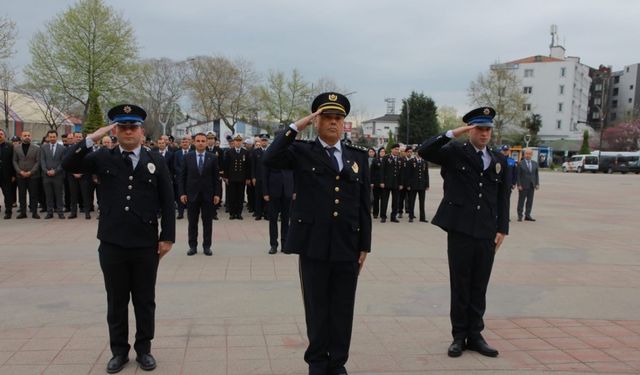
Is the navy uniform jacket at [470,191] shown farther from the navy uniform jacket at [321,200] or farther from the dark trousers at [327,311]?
the dark trousers at [327,311]

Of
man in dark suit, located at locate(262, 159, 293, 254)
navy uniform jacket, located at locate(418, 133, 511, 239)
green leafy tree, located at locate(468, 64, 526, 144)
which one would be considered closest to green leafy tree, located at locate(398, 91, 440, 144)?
green leafy tree, located at locate(468, 64, 526, 144)

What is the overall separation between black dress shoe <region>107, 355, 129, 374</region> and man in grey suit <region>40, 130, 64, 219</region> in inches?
358

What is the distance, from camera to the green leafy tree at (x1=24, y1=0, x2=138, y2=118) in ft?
107

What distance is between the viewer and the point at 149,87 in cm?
5566

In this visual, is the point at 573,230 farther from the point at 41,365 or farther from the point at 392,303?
the point at 41,365

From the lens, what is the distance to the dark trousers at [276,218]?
27.8 feet

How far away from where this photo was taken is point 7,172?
39.0 feet

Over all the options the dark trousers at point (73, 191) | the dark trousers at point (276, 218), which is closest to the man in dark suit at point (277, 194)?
the dark trousers at point (276, 218)

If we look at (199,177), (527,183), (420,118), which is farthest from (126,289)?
(420,118)

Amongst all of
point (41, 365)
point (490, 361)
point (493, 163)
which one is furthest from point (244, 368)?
point (493, 163)

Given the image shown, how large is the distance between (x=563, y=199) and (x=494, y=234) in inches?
741

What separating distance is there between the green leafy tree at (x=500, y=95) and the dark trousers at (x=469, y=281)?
65.1 m

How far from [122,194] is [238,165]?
979cm

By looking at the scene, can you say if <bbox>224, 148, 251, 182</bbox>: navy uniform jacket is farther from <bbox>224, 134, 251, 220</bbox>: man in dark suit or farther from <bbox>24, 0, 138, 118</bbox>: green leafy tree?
<bbox>24, 0, 138, 118</bbox>: green leafy tree
